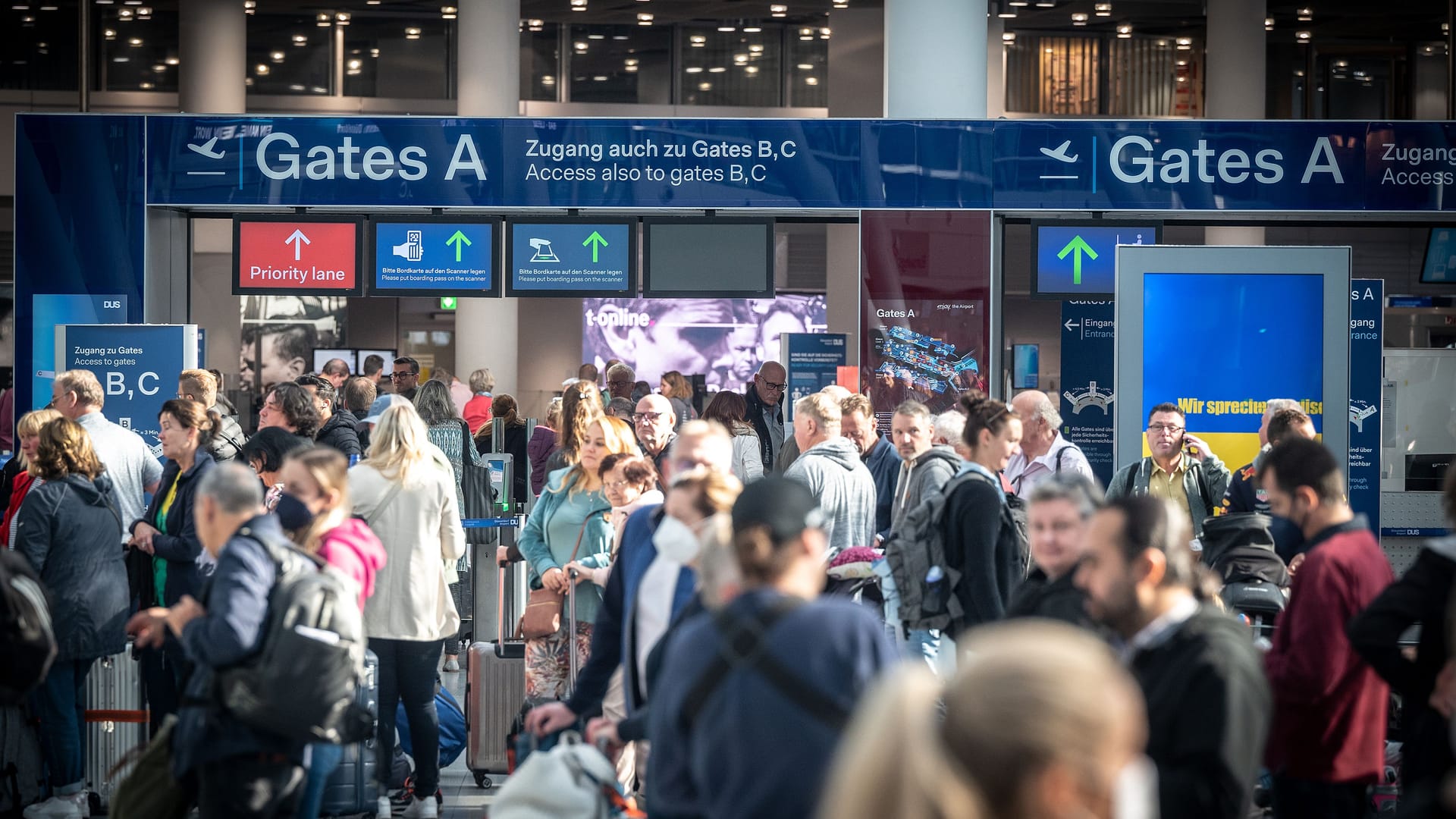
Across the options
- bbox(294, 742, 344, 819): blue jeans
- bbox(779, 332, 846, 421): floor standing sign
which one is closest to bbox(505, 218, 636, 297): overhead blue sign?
bbox(779, 332, 846, 421): floor standing sign

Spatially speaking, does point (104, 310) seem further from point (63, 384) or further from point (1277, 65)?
point (1277, 65)

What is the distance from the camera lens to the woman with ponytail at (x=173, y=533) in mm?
6281

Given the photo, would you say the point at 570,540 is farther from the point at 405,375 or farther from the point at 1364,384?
the point at 1364,384

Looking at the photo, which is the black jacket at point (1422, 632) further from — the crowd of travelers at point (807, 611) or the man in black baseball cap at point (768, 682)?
the man in black baseball cap at point (768, 682)

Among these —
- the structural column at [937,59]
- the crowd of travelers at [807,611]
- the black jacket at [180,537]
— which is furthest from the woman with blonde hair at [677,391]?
the black jacket at [180,537]

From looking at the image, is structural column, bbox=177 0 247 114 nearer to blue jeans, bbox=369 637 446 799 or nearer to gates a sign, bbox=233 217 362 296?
gates a sign, bbox=233 217 362 296

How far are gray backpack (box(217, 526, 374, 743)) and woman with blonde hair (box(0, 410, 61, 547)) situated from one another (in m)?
2.85

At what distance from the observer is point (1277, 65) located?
2659 cm

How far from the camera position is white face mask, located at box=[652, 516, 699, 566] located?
3977 millimetres

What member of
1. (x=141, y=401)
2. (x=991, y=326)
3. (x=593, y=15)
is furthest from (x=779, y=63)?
(x=141, y=401)

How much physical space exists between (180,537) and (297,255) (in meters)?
6.10

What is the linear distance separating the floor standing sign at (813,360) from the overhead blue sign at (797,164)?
89.6 inches

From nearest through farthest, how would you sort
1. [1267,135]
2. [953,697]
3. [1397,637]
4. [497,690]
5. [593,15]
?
[953,697]
[1397,637]
[497,690]
[1267,135]
[593,15]

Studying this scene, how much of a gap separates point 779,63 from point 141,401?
55.3 ft
